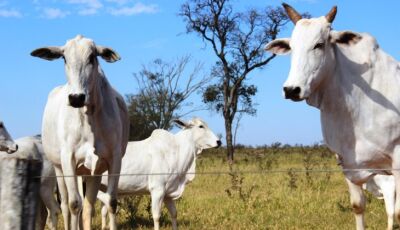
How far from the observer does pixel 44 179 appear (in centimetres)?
808

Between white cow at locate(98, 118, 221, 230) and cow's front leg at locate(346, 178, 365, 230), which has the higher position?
white cow at locate(98, 118, 221, 230)

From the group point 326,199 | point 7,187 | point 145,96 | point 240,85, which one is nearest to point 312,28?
point 7,187

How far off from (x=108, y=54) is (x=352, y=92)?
85.5 inches

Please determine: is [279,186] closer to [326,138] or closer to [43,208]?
[43,208]

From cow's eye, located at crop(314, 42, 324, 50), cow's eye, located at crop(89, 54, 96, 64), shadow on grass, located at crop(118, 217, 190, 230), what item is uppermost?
cow's eye, located at crop(89, 54, 96, 64)

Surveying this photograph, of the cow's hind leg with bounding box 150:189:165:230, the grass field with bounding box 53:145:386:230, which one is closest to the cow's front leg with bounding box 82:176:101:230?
the grass field with bounding box 53:145:386:230

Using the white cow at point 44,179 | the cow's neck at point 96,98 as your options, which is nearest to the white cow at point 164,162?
the white cow at point 44,179

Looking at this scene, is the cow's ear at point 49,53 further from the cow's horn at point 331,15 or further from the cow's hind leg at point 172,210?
the cow's hind leg at point 172,210

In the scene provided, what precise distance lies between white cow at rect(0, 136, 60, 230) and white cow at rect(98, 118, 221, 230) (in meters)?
0.84

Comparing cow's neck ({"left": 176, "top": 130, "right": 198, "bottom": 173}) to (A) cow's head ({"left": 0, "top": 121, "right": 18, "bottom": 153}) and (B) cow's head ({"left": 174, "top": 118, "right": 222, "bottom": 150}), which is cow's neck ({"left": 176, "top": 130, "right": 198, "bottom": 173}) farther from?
(A) cow's head ({"left": 0, "top": 121, "right": 18, "bottom": 153})

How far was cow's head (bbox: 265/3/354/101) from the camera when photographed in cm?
465

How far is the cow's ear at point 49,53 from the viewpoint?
587 cm

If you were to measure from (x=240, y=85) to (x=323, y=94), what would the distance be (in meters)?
24.6

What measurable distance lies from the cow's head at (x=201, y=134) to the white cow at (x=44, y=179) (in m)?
2.61
